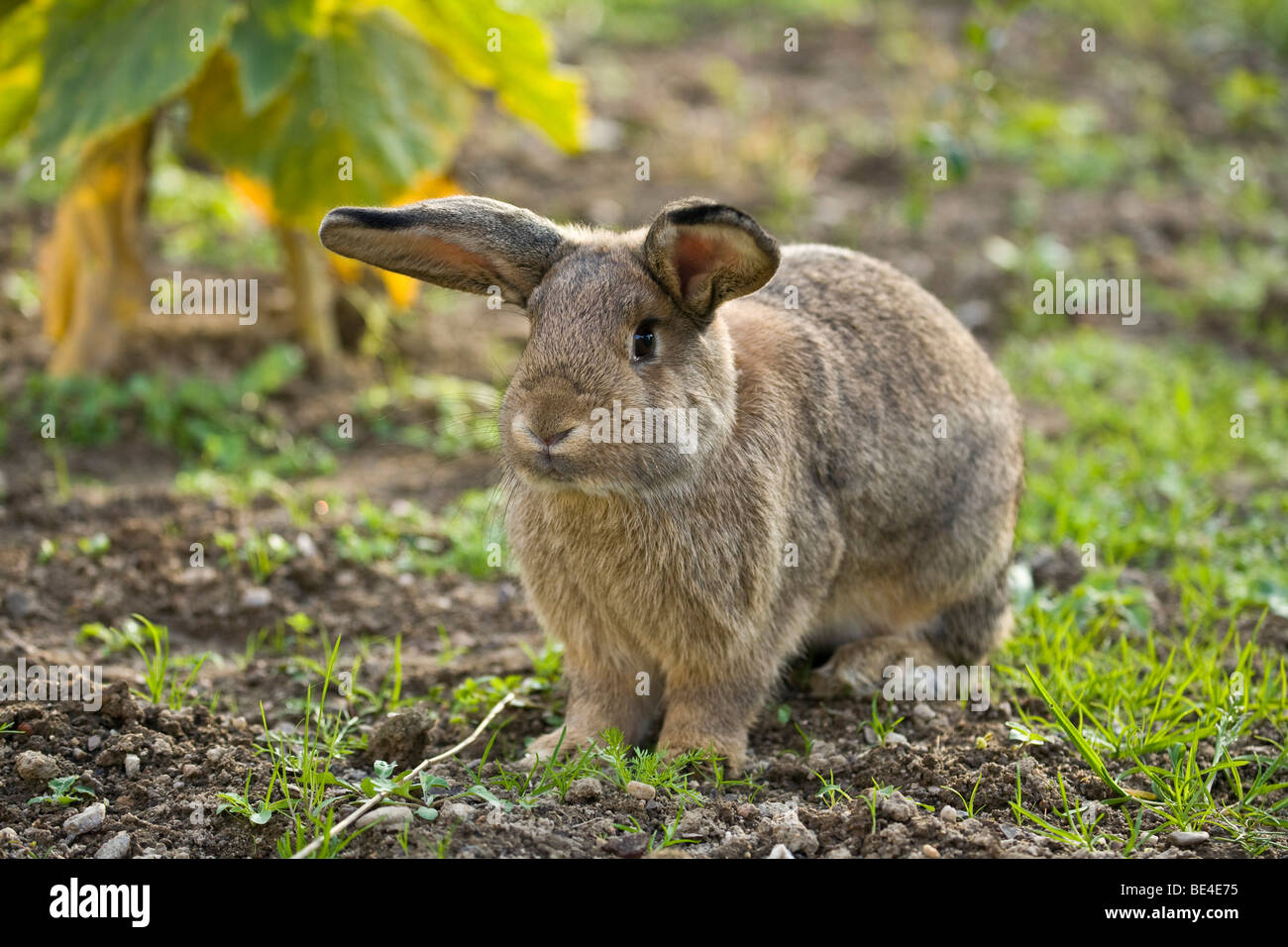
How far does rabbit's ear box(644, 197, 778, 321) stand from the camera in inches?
141

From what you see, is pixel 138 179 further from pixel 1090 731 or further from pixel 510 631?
pixel 1090 731

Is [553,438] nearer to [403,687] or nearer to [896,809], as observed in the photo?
[896,809]

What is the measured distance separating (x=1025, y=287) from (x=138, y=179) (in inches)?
193

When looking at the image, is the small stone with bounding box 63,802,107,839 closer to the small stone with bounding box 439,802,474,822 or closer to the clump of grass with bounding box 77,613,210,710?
the clump of grass with bounding box 77,613,210,710

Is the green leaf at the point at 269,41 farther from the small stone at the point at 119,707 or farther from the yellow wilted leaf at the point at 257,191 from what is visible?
the small stone at the point at 119,707

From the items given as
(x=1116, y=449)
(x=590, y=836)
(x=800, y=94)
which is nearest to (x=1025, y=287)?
(x=1116, y=449)

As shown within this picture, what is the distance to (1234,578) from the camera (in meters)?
5.19

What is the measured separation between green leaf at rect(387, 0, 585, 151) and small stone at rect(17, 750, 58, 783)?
3716 mm

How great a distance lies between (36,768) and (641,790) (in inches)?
64.3

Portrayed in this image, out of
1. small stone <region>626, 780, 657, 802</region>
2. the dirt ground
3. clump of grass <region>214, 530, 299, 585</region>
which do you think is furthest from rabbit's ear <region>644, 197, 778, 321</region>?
clump of grass <region>214, 530, 299, 585</region>

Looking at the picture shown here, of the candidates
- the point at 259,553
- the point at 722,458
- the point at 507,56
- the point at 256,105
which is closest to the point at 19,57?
the point at 256,105

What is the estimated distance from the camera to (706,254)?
12.5ft

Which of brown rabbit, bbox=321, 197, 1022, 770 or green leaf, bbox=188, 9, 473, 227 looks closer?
brown rabbit, bbox=321, 197, 1022, 770

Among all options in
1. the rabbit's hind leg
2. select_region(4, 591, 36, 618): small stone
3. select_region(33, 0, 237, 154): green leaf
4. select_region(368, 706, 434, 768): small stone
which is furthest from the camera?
select_region(33, 0, 237, 154): green leaf
